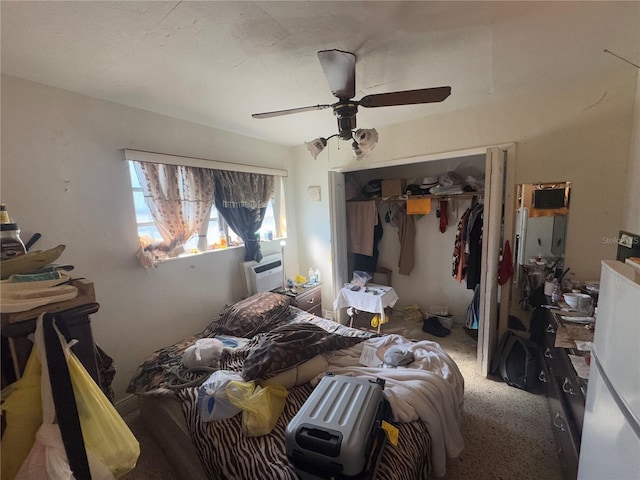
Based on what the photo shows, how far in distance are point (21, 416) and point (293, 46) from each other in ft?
5.84

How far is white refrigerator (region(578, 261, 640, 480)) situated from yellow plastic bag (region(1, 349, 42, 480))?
1533 millimetres

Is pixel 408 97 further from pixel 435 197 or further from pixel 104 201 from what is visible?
pixel 104 201

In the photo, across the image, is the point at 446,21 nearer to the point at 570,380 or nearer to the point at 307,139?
the point at 570,380

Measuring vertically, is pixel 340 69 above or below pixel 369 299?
above

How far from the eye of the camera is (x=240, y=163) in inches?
113

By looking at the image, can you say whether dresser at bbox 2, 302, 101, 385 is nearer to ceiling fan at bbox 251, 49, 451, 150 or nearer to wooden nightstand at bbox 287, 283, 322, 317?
ceiling fan at bbox 251, 49, 451, 150

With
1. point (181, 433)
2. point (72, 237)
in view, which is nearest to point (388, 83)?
point (72, 237)

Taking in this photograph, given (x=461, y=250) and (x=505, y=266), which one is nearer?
(x=505, y=266)

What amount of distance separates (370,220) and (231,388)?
269 cm

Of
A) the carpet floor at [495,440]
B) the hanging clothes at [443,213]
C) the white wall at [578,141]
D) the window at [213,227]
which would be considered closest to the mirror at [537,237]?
the white wall at [578,141]

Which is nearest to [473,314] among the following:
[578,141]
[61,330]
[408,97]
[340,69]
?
[578,141]

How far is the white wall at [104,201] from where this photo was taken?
1565 millimetres

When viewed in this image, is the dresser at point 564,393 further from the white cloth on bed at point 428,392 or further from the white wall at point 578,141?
the white wall at point 578,141

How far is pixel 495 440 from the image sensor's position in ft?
5.55
